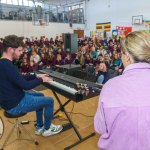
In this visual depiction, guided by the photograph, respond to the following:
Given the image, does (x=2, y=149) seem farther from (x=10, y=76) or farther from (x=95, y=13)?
(x=95, y=13)

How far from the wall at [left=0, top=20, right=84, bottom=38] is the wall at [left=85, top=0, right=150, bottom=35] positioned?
118 cm

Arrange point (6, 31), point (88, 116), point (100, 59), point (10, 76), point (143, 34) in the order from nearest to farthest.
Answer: point (143, 34) → point (10, 76) → point (88, 116) → point (100, 59) → point (6, 31)

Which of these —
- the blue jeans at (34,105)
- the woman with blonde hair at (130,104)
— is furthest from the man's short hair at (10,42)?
the woman with blonde hair at (130,104)

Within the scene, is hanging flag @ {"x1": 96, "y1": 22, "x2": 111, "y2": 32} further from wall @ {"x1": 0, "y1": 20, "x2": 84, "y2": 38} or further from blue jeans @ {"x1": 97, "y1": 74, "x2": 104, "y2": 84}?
blue jeans @ {"x1": 97, "y1": 74, "x2": 104, "y2": 84}

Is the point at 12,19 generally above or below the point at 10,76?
above

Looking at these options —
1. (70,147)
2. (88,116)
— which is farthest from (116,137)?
(88,116)

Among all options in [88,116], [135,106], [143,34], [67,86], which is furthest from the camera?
[88,116]

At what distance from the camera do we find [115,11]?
1235 centimetres

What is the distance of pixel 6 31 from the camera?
11.1 metres

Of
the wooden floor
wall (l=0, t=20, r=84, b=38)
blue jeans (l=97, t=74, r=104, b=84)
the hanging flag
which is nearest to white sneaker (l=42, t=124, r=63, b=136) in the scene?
the wooden floor

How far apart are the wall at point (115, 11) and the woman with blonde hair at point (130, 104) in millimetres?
10841

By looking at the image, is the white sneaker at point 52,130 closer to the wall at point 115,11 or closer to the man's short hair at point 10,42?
the man's short hair at point 10,42

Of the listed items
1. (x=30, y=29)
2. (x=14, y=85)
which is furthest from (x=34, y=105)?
(x=30, y=29)

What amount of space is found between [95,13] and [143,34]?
13683 millimetres
